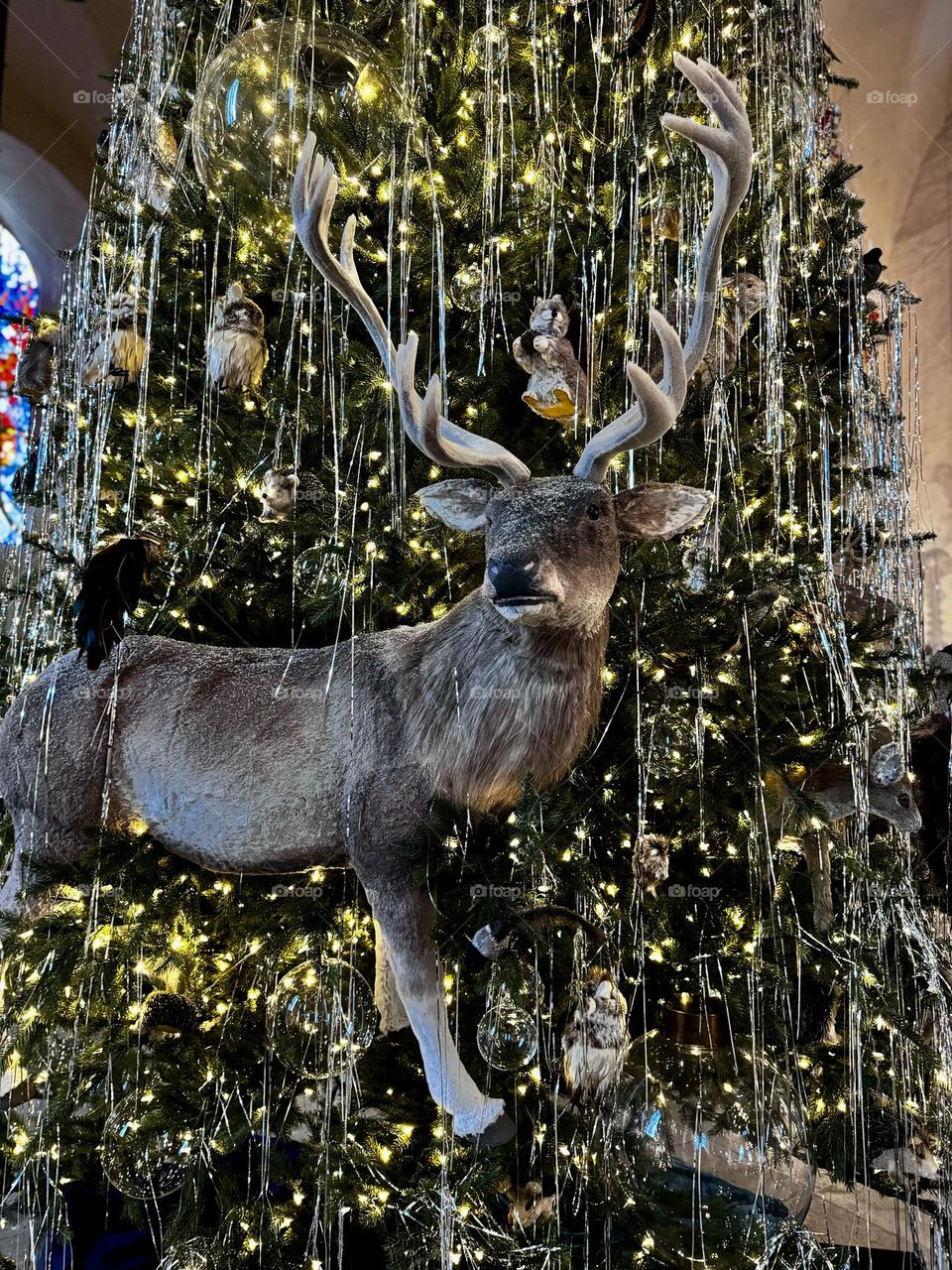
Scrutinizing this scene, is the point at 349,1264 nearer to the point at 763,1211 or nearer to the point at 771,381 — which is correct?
the point at 763,1211

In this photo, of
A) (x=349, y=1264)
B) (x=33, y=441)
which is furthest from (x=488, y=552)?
(x=33, y=441)

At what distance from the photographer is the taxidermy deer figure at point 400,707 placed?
50.0 inches

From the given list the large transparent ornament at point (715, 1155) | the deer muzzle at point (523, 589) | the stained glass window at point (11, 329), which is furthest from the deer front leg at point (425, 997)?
the stained glass window at point (11, 329)

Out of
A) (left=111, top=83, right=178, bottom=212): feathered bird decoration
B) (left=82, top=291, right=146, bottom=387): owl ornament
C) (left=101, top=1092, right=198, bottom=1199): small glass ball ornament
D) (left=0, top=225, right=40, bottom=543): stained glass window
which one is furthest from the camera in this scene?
(left=0, top=225, right=40, bottom=543): stained glass window

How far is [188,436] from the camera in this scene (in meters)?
2.17

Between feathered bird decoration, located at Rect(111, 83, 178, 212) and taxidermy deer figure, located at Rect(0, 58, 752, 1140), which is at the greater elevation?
feathered bird decoration, located at Rect(111, 83, 178, 212)

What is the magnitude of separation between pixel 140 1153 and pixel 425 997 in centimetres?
58

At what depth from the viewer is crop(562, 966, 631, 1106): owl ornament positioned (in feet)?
4.27

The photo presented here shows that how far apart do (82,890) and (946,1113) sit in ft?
6.15

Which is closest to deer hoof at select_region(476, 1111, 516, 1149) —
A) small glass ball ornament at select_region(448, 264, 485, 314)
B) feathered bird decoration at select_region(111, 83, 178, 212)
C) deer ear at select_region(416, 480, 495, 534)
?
deer ear at select_region(416, 480, 495, 534)

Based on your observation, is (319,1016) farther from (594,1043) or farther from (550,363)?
(550,363)

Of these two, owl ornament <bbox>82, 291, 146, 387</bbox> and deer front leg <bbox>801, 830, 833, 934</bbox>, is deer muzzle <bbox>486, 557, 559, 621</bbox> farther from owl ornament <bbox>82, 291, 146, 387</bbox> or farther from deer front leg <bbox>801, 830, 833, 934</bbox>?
owl ornament <bbox>82, 291, 146, 387</bbox>

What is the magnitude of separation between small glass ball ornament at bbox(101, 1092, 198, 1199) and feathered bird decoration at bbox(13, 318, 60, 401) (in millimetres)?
1939

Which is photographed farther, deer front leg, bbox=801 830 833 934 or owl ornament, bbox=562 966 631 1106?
deer front leg, bbox=801 830 833 934
